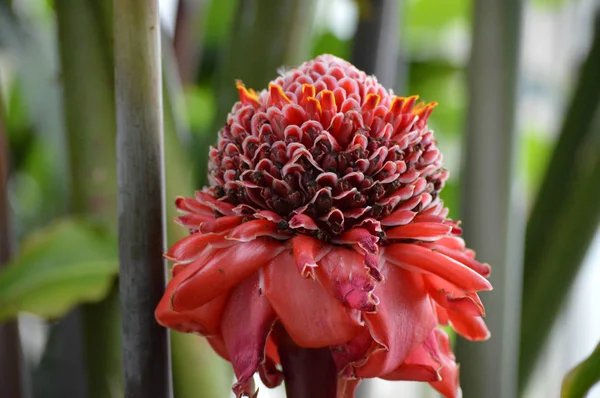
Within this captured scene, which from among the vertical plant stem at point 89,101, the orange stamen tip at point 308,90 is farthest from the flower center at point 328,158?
the vertical plant stem at point 89,101

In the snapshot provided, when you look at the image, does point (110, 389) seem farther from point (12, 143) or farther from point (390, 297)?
point (12, 143)

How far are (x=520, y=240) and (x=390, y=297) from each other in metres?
0.16

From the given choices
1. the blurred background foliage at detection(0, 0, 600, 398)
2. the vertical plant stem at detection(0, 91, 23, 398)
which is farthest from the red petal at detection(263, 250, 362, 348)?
the vertical plant stem at detection(0, 91, 23, 398)

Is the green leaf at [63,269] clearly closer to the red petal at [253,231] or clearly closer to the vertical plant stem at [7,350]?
the vertical plant stem at [7,350]

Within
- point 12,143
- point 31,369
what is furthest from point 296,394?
point 12,143

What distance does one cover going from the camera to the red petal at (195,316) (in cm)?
22

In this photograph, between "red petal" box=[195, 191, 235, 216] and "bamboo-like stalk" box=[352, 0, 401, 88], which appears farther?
"bamboo-like stalk" box=[352, 0, 401, 88]

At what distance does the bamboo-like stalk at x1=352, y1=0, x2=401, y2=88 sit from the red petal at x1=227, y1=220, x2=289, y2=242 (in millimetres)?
209

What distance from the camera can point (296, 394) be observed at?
0.75ft

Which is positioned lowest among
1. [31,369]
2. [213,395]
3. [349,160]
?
[31,369]

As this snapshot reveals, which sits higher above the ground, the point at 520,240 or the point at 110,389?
the point at 520,240

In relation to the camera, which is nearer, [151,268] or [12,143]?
[151,268]

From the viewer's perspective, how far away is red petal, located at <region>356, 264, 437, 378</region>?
0.20 m

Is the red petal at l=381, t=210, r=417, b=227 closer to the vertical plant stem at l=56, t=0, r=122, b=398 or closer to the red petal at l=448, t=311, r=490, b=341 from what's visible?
the red petal at l=448, t=311, r=490, b=341
